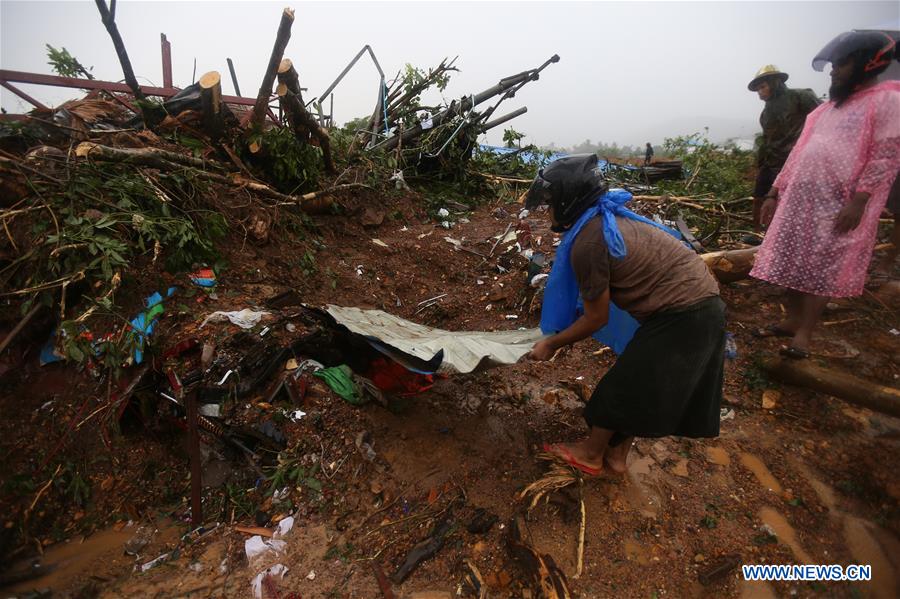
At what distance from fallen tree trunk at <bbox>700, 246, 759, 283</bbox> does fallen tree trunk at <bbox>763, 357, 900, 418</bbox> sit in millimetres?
1029

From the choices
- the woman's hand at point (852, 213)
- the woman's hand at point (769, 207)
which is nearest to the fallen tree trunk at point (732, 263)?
the woman's hand at point (769, 207)

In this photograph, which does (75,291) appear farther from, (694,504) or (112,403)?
(694,504)

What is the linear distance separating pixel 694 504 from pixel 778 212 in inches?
69.9

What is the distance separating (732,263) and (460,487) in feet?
9.46

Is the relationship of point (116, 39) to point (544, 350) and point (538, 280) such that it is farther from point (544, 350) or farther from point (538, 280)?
point (544, 350)

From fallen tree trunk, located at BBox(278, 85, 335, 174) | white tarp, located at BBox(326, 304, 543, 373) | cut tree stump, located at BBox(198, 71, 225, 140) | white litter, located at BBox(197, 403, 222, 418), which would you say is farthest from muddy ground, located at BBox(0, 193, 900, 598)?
fallen tree trunk, located at BBox(278, 85, 335, 174)

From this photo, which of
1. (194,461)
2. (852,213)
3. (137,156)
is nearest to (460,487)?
(194,461)

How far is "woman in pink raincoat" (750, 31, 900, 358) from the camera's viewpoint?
75.6 inches

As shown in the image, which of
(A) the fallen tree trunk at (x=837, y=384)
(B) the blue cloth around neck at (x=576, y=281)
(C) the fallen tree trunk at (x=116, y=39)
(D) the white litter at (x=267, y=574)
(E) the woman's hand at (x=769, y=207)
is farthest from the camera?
(C) the fallen tree trunk at (x=116, y=39)

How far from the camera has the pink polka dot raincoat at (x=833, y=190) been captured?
1.93 meters

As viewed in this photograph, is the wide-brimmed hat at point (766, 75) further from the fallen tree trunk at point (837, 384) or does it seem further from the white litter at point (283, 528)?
the white litter at point (283, 528)

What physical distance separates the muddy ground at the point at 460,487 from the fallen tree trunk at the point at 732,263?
A: 65 cm

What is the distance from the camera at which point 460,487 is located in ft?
6.15

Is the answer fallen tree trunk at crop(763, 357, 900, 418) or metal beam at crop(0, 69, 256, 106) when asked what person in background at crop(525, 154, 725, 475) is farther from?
metal beam at crop(0, 69, 256, 106)
